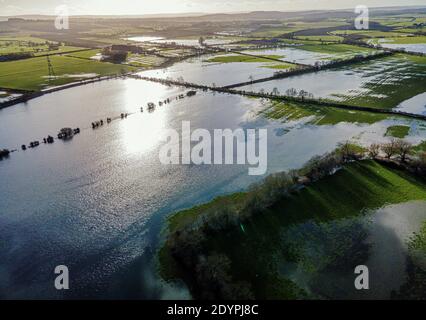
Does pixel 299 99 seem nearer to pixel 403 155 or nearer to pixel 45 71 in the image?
pixel 403 155

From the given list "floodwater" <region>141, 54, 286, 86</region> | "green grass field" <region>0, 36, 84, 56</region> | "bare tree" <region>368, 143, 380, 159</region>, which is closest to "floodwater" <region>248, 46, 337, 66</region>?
"floodwater" <region>141, 54, 286, 86</region>

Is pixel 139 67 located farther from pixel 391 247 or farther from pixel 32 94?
pixel 391 247

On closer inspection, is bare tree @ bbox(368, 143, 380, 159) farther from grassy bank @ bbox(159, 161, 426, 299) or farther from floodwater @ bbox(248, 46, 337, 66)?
floodwater @ bbox(248, 46, 337, 66)

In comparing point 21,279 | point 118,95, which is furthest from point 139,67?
point 21,279

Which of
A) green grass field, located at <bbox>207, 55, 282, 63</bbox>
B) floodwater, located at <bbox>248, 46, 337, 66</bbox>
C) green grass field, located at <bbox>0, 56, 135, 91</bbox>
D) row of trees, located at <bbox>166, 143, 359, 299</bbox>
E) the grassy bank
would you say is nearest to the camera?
row of trees, located at <bbox>166, 143, 359, 299</bbox>

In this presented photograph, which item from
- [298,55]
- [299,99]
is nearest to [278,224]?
[299,99]

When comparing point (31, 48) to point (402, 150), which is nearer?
point (402, 150)

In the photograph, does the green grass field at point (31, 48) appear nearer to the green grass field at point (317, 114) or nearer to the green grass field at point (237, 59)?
the green grass field at point (237, 59)
